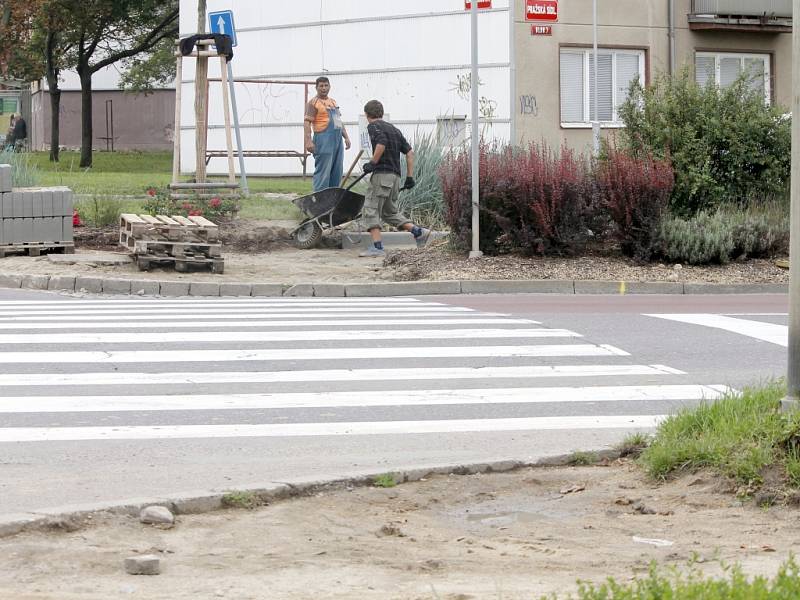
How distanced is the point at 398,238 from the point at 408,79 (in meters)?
11.1

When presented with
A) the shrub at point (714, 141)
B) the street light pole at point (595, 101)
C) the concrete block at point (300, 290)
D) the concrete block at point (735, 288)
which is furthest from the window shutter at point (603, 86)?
the concrete block at point (300, 290)

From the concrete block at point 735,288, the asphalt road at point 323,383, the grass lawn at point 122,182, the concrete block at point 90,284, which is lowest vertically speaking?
the asphalt road at point 323,383

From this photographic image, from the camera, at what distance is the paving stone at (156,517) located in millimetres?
5629

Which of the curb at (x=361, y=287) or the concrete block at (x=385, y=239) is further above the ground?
the concrete block at (x=385, y=239)

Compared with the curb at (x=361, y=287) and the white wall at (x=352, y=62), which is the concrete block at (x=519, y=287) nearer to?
the curb at (x=361, y=287)

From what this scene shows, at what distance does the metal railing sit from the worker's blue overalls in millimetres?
12005

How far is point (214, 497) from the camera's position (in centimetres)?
593

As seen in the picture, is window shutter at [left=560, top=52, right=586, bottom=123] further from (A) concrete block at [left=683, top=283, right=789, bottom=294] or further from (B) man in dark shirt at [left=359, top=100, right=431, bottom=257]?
(A) concrete block at [left=683, top=283, right=789, bottom=294]

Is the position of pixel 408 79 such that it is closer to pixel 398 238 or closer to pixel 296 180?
pixel 296 180

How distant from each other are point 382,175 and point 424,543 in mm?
12563

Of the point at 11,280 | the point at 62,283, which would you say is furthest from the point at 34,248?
the point at 62,283

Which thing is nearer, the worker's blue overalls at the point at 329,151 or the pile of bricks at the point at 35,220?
the pile of bricks at the point at 35,220

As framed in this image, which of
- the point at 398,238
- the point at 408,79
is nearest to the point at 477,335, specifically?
the point at 398,238

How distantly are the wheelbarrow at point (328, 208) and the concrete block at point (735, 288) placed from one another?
4.87m
